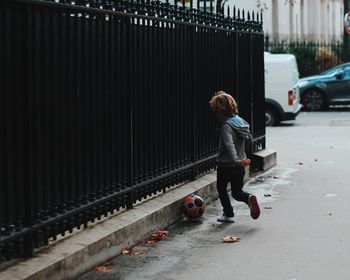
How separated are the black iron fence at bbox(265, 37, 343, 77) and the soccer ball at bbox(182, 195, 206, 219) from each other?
25.4 meters

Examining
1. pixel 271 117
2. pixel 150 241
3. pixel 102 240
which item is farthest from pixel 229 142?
pixel 271 117

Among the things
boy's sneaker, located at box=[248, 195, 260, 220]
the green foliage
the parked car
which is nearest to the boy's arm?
boy's sneaker, located at box=[248, 195, 260, 220]

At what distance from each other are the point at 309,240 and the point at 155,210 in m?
1.41

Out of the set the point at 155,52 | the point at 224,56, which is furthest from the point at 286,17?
the point at 155,52

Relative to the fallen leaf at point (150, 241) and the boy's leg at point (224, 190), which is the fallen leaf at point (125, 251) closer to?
the fallen leaf at point (150, 241)

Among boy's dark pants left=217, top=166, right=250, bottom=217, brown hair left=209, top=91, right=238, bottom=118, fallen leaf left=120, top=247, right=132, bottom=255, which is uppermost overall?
brown hair left=209, top=91, right=238, bottom=118

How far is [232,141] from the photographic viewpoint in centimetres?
895

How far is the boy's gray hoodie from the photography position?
8.93 m

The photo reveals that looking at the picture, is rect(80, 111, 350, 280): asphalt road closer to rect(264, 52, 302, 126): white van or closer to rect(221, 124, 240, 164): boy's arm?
rect(221, 124, 240, 164): boy's arm

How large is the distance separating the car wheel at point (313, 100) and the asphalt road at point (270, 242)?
15.2 meters

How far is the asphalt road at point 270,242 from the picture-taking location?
6.93 meters

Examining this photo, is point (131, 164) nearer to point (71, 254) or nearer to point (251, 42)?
point (71, 254)

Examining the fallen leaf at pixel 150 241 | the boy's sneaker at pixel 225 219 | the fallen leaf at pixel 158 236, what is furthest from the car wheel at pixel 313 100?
the fallen leaf at pixel 150 241

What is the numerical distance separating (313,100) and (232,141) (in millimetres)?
20074
